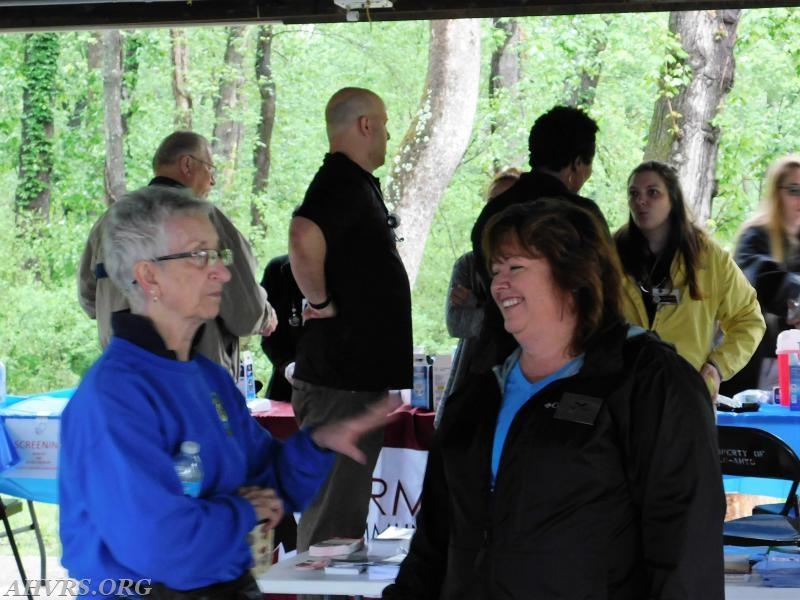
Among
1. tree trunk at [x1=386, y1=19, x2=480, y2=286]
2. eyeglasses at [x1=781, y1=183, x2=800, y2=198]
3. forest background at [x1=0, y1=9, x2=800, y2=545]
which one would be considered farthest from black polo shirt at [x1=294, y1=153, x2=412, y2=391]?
forest background at [x1=0, y1=9, x2=800, y2=545]

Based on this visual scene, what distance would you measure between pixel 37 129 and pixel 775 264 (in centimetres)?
1172

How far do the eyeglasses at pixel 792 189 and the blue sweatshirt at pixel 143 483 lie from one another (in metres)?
3.92

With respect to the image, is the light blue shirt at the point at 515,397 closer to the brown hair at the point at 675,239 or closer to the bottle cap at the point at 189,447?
the bottle cap at the point at 189,447

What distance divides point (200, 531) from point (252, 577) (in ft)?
0.75

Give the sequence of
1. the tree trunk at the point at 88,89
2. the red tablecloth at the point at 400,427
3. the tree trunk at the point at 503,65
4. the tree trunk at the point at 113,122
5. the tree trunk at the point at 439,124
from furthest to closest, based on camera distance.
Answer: the tree trunk at the point at 88,89 < the tree trunk at the point at 503,65 < the tree trunk at the point at 113,122 < the tree trunk at the point at 439,124 < the red tablecloth at the point at 400,427

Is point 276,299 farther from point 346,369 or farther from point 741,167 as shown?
point 741,167

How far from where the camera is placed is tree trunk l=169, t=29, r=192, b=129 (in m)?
14.6

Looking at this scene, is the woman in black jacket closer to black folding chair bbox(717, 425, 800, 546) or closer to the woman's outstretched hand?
the woman's outstretched hand

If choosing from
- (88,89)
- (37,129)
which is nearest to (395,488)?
(37,129)

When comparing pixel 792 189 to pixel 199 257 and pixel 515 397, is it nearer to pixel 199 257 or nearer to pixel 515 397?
pixel 515 397

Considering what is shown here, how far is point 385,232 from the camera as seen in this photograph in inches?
165

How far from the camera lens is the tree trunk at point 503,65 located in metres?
14.1

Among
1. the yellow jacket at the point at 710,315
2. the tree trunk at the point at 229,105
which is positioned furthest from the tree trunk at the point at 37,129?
the yellow jacket at the point at 710,315

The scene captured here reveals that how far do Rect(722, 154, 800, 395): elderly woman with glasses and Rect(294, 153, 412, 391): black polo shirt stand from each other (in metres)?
2.06
